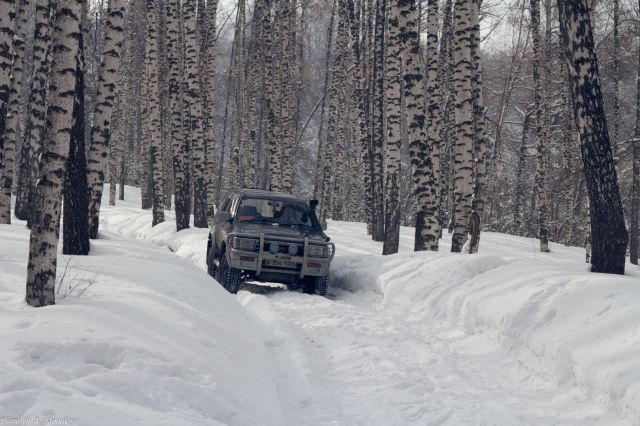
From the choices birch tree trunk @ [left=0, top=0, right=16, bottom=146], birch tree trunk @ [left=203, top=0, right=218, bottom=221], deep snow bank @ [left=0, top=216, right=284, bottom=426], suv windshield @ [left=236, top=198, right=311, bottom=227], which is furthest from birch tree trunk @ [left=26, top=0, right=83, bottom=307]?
birch tree trunk @ [left=203, top=0, right=218, bottom=221]

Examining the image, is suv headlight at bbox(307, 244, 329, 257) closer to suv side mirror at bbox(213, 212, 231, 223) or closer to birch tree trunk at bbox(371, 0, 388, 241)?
suv side mirror at bbox(213, 212, 231, 223)

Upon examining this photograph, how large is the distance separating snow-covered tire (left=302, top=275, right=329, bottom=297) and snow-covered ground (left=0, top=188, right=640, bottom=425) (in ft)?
4.12

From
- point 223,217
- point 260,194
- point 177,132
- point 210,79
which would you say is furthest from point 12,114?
point 260,194

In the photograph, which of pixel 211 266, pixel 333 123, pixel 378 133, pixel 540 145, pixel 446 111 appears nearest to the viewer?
pixel 211 266

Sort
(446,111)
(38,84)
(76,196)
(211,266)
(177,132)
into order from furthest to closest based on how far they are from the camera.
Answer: (446,111), (177,132), (38,84), (211,266), (76,196)

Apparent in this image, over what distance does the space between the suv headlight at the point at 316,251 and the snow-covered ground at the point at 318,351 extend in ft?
3.97

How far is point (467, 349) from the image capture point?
701cm

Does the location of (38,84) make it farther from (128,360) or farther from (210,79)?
(128,360)

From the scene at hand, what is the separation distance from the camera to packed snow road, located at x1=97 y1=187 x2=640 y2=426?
4.81 meters

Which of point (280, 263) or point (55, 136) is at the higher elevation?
point (55, 136)

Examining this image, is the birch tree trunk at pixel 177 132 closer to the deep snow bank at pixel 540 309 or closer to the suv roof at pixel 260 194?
the suv roof at pixel 260 194

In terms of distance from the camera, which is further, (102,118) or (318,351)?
(102,118)

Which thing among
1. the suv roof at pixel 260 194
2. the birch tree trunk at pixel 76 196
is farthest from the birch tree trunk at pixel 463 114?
the birch tree trunk at pixel 76 196

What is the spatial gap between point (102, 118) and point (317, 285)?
543 cm
